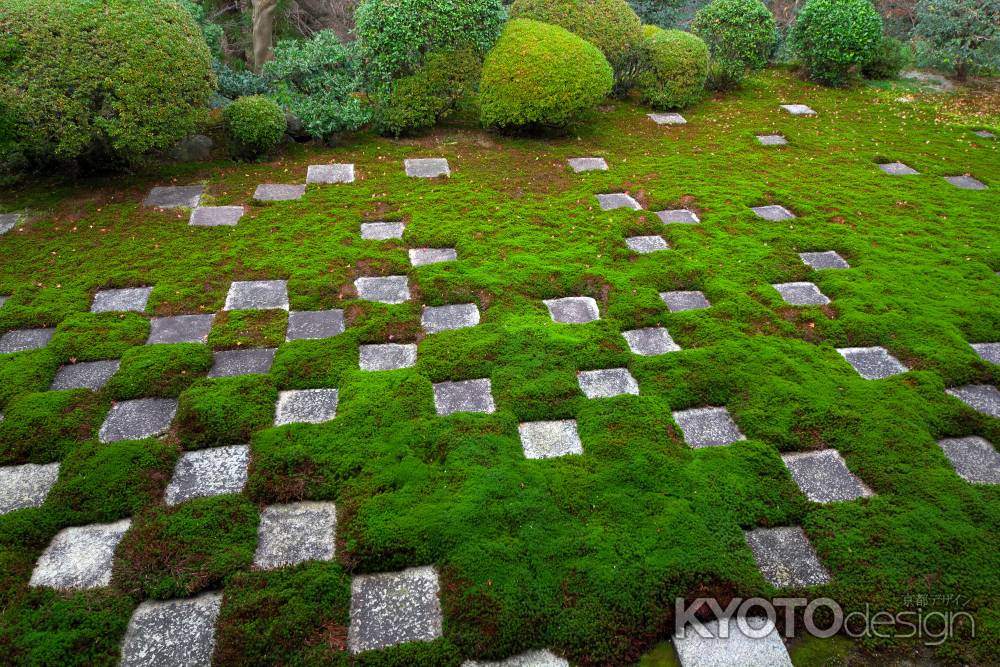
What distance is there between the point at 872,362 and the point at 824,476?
140cm

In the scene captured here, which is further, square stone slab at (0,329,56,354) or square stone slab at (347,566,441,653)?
square stone slab at (0,329,56,354)

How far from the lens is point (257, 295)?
5.45 meters

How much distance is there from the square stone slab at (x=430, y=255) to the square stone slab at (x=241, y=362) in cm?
163

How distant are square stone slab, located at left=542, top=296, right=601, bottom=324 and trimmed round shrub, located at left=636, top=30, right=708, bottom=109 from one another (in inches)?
227

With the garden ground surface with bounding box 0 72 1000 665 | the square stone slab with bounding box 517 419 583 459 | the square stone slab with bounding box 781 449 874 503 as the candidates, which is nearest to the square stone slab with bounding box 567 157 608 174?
the garden ground surface with bounding box 0 72 1000 665

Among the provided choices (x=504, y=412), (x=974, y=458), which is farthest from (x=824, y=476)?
(x=504, y=412)

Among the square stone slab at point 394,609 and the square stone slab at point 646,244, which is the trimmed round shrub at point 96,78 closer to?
the square stone slab at point 646,244

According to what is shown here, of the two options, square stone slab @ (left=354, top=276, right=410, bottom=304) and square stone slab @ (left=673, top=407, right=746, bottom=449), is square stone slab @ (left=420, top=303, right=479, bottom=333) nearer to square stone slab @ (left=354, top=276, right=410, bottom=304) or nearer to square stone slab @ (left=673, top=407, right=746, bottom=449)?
square stone slab @ (left=354, top=276, right=410, bottom=304)

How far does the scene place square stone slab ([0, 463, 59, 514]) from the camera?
3.62m

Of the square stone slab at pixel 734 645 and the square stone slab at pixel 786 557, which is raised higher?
the square stone slab at pixel 786 557

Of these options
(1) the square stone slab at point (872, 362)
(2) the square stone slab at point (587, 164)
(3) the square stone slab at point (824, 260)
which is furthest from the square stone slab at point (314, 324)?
(3) the square stone slab at point (824, 260)

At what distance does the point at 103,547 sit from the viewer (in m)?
3.40

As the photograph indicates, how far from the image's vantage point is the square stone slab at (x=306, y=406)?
4230mm

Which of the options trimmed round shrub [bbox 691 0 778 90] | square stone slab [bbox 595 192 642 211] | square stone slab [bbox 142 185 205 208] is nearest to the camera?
square stone slab [bbox 142 185 205 208]
